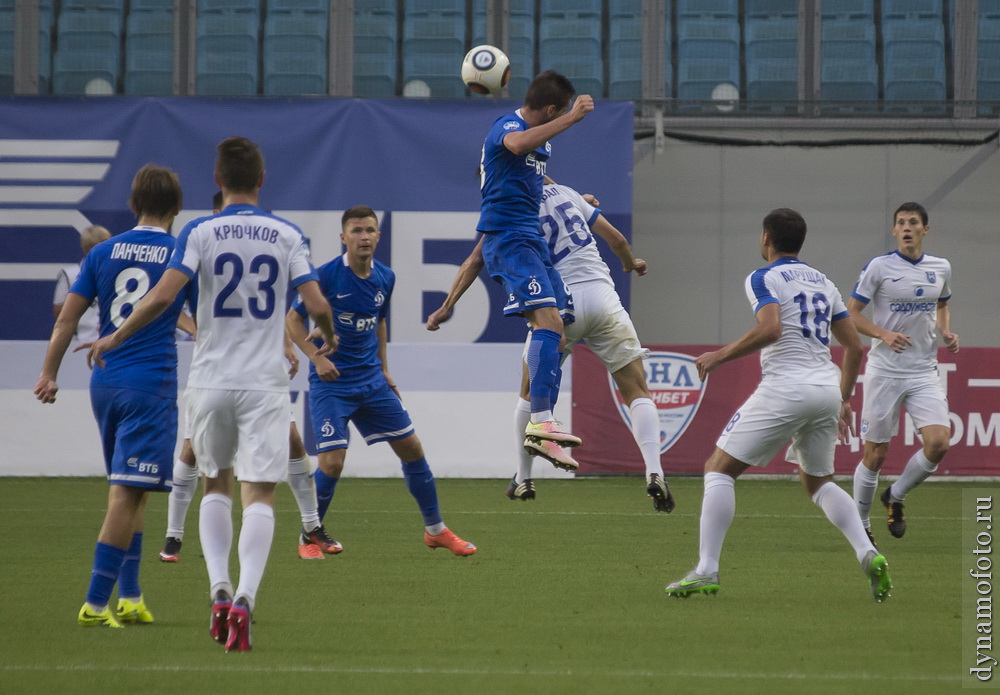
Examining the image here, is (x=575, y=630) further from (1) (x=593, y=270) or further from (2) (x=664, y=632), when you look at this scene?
(1) (x=593, y=270)

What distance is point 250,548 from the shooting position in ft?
16.5

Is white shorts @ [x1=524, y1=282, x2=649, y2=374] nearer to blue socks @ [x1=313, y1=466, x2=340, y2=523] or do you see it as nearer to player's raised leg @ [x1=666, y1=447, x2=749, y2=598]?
player's raised leg @ [x1=666, y1=447, x2=749, y2=598]

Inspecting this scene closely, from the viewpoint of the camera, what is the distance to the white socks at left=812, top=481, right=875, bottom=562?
20.4ft

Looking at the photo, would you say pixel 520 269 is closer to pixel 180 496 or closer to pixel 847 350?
pixel 847 350

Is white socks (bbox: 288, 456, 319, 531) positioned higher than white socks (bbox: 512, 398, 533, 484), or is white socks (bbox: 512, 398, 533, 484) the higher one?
white socks (bbox: 512, 398, 533, 484)

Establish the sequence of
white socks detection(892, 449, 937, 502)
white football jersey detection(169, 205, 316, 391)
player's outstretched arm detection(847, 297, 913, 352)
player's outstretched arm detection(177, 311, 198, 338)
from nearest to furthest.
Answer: white football jersey detection(169, 205, 316, 391) < player's outstretched arm detection(177, 311, 198, 338) < player's outstretched arm detection(847, 297, 913, 352) < white socks detection(892, 449, 937, 502)

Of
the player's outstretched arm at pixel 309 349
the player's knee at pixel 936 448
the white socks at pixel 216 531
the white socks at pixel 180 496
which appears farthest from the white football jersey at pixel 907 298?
the white socks at pixel 216 531

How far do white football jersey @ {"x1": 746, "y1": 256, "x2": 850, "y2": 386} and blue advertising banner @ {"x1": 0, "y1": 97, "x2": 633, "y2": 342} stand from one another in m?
8.02

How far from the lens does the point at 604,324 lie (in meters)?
7.61

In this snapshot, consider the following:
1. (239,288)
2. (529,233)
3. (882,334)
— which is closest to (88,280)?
(239,288)

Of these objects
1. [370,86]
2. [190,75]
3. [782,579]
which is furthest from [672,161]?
[782,579]

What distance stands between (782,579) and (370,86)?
11.6 meters

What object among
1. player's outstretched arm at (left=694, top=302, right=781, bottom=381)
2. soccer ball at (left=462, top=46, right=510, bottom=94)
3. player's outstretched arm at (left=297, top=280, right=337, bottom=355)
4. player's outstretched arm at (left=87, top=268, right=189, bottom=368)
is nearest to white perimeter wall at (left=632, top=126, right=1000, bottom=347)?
soccer ball at (left=462, top=46, right=510, bottom=94)

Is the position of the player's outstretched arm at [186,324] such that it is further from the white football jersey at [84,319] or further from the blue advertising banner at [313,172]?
the blue advertising banner at [313,172]
